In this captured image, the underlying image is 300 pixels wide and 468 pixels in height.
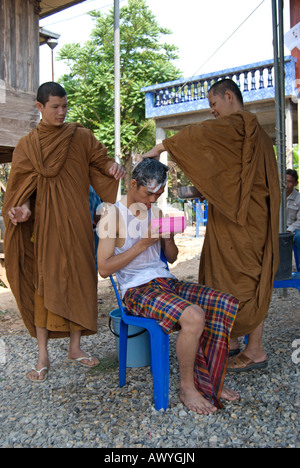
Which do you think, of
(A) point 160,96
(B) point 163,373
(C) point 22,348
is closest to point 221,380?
(B) point 163,373

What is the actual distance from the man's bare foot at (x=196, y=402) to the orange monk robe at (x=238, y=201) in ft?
1.65

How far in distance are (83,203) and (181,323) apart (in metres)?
1.22

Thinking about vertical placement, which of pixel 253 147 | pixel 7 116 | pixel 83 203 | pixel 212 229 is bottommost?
pixel 212 229

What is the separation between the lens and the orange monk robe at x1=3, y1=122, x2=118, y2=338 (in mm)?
3002

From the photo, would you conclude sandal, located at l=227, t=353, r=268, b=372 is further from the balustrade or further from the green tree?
the green tree

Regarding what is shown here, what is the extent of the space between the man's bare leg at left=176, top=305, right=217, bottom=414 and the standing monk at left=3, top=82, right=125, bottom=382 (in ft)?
2.96

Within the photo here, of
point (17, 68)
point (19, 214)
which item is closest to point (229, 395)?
point (19, 214)

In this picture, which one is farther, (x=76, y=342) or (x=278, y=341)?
(x=278, y=341)

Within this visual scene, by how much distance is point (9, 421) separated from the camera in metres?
2.50

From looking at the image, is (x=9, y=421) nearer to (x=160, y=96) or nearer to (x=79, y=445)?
(x=79, y=445)

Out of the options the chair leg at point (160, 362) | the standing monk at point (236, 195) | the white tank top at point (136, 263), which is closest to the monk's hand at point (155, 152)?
the standing monk at point (236, 195)

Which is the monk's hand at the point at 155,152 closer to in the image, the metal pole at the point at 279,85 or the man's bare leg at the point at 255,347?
the man's bare leg at the point at 255,347

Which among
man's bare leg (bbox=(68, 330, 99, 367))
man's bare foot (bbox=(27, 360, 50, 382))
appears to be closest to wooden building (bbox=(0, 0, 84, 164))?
man's bare leg (bbox=(68, 330, 99, 367))

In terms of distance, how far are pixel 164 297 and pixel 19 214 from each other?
1.20 m
